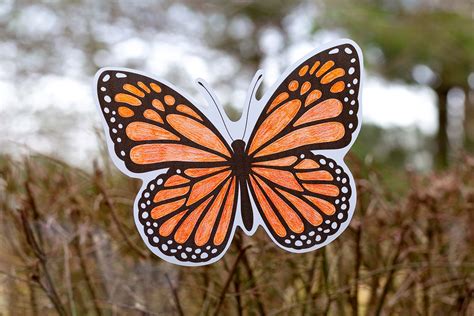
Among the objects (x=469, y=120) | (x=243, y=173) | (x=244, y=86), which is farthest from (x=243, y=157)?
(x=469, y=120)

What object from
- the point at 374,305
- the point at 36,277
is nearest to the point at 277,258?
the point at 374,305

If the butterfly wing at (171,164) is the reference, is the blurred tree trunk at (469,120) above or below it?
above

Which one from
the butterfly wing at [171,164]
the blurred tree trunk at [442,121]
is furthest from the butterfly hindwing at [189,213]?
the blurred tree trunk at [442,121]

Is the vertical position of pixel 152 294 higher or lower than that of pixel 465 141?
lower

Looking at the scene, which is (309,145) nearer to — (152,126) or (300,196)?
(300,196)

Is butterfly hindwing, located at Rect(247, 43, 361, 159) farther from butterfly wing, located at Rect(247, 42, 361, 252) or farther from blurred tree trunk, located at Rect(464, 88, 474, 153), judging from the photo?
blurred tree trunk, located at Rect(464, 88, 474, 153)

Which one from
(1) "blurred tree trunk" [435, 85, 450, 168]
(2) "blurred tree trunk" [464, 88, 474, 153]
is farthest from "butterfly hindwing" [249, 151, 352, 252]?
(2) "blurred tree trunk" [464, 88, 474, 153]

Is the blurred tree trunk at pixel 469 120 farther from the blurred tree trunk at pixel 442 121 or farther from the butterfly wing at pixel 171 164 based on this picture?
the butterfly wing at pixel 171 164

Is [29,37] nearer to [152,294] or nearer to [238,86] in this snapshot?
[238,86]
